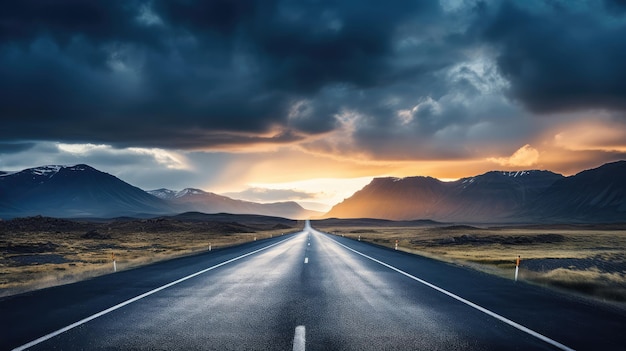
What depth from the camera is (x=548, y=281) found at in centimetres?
1520

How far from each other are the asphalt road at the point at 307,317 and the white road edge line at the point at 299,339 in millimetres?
18

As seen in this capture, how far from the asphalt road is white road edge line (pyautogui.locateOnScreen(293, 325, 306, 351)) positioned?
2cm

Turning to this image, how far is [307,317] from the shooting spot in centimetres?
855

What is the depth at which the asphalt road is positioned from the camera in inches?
268

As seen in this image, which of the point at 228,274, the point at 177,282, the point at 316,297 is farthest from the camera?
the point at 228,274

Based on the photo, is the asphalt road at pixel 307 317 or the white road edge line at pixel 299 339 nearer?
the white road edge line at pixel 299 339

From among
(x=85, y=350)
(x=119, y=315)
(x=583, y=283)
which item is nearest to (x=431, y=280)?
(x=583, y=283)

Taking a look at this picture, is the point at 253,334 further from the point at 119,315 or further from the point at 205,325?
the point at 119,315

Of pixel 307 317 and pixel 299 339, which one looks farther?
pixel 307 317

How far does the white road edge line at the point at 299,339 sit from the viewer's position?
6.35 meters

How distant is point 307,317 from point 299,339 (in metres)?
1.76

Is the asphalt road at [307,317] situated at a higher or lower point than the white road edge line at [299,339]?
lower

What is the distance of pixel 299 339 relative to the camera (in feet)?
22.4

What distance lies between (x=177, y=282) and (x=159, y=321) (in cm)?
603
